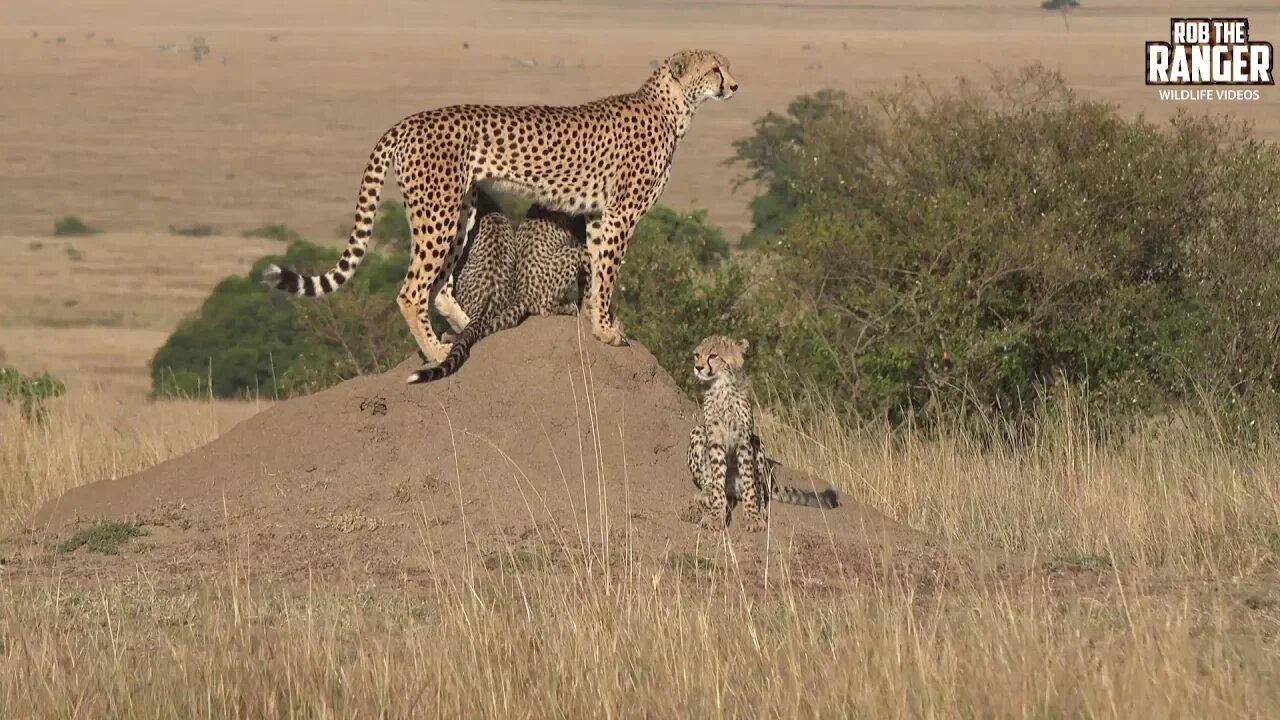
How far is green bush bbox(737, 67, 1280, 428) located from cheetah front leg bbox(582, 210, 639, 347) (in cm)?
285

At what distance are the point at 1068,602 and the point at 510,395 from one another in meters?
2.38

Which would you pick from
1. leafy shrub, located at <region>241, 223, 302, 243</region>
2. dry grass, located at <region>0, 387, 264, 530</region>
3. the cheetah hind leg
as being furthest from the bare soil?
leafy shrub, located at <region>241, 223, 302, 243</region>

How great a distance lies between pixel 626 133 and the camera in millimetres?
8383

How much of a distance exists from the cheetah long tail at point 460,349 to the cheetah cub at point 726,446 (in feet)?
3.15

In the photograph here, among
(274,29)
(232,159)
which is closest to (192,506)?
(232,159)

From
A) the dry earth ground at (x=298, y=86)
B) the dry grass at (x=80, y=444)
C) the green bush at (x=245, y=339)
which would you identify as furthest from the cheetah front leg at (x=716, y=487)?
the dry earth ground at (x=298, y=86)

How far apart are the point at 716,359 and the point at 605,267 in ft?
3.89

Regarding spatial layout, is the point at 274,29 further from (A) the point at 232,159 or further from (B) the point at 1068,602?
(B) the point at 1068,602

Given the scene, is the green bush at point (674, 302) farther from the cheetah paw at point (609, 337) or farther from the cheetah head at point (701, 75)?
the cheetah paw at point (609, 337)

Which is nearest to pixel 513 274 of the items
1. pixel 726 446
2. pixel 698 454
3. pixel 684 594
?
pixel 698 454

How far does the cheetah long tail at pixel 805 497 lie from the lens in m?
7.71

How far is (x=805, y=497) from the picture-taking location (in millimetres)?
7723

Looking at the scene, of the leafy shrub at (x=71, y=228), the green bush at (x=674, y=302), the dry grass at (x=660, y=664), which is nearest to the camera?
the dry grass at (x=660, y=664)

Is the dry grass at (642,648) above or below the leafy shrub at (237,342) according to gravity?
above
